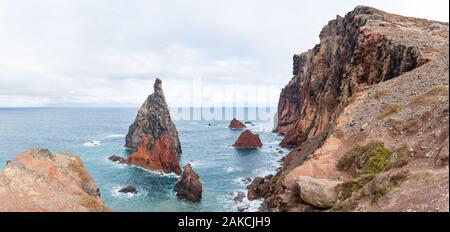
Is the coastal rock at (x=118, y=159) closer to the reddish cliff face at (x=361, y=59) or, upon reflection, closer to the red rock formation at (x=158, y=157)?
the red rock formation at (x=158, y=157)

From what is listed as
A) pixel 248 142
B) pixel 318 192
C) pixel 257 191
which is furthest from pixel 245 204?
pixel 248 142

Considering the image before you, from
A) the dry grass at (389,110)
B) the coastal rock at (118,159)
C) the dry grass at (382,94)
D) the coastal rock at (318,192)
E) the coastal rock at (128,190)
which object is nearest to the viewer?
the coastal rock at (318,192)

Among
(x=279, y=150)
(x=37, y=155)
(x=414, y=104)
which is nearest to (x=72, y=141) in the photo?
(x=279, y=150)

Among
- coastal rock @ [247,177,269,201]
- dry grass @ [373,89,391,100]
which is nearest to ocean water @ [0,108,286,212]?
coastal rock @ [247,177,269,201]

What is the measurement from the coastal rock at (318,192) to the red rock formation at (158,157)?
215ft

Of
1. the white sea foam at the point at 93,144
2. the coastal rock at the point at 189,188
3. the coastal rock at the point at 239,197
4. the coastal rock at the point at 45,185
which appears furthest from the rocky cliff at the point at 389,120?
the white sea foam at the point at 93,144

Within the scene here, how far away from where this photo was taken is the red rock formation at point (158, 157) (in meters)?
90.0

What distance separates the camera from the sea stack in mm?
91250

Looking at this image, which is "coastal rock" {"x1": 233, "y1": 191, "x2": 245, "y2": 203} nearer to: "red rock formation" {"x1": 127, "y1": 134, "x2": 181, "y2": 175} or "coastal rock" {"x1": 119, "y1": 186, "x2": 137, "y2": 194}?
"coastal rock" {"x1": 119, "y1": 186, "x2": 137, "y2": 194}

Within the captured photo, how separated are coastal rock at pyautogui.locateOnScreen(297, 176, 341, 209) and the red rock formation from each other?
65.4 metres

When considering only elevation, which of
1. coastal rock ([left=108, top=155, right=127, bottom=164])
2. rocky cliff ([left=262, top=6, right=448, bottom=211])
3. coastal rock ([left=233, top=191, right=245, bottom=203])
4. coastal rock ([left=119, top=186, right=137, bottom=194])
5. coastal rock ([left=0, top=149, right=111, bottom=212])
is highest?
rocky cliff ([left=262, top=6, right=448, bottom=211])
